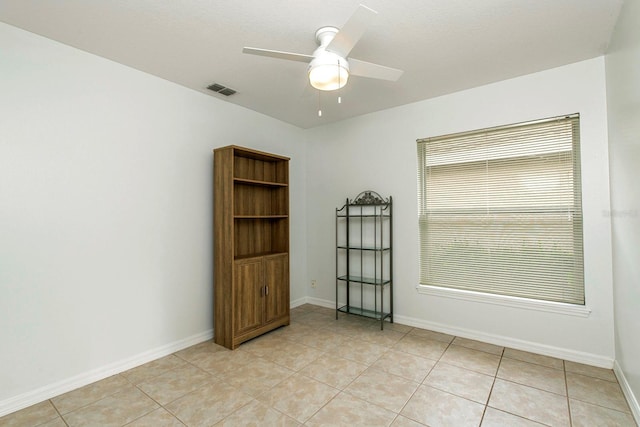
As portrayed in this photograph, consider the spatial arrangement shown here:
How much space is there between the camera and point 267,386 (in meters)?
2.35

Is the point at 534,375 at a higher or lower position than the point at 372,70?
lower

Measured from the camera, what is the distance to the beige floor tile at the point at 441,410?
1939mm

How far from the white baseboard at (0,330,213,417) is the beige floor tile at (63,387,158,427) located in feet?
1.09

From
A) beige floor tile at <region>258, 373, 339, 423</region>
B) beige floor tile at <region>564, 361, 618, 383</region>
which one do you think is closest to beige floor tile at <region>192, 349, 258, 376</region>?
beige floor tile at <region>258, 373, 339, 423</region>

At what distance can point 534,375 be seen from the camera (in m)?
2.46

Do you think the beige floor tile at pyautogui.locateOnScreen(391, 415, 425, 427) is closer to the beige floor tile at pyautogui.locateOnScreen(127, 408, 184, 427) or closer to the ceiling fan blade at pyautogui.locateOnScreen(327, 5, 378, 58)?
the beige floor tile at pyautogui.locateOnScreen(127, 408, 184, 427)

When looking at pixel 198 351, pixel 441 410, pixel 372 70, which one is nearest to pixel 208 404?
pixel 198 351

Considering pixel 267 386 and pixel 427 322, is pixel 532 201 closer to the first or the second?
pixel 427 322

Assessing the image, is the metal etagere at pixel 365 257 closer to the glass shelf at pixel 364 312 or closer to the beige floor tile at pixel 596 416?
the glass shelf at pixel 364 312

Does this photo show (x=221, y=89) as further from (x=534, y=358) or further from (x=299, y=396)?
(x=534, y=358)

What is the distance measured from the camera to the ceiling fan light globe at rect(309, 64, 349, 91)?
1.95m

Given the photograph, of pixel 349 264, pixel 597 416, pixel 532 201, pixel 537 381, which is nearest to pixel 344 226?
pixel 349 264

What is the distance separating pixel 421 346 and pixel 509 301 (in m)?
0.95

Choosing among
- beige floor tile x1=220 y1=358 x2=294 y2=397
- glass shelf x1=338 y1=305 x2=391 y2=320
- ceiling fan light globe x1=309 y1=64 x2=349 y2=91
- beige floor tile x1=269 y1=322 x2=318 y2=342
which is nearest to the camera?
ceiling fan light globe x1=309 y1=64 x2=349 y2=91
